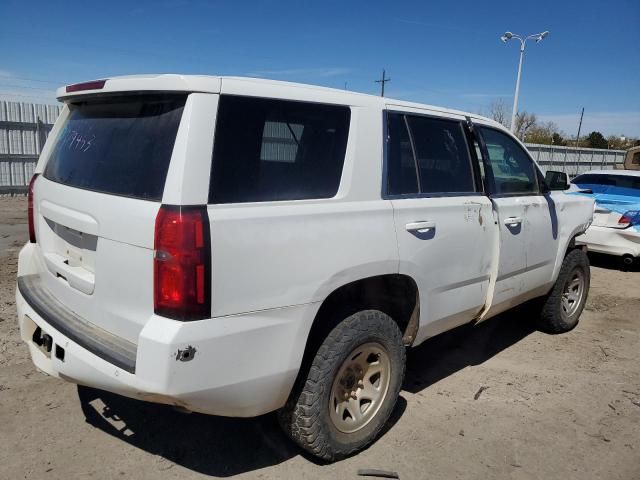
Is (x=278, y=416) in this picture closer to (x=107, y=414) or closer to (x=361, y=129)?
(x=107, y=414)

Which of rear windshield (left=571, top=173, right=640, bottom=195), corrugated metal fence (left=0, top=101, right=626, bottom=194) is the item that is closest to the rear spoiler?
rear windshield (left=571, top=173, right=640, bottom=195)

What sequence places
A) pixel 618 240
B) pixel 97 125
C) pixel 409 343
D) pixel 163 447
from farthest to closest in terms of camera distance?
pixel 618 240 < pixel 409 343 < pixel 163 447 < pixel 97 125

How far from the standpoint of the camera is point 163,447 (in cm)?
290

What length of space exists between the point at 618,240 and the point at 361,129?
6477mm

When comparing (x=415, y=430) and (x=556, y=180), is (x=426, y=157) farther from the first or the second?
(x=556, y=180)

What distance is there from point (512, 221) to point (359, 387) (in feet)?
5.74

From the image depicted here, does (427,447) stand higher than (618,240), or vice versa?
(618,240)

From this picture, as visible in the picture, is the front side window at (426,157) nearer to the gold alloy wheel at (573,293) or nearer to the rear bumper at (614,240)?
the gold alloy wheel at (573,293)

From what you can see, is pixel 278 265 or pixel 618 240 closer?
pixel 278 265

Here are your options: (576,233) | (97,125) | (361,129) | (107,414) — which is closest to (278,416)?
(107,414)

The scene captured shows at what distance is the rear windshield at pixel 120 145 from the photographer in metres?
2.20

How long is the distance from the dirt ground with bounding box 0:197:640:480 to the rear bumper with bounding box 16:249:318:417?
1.89ft

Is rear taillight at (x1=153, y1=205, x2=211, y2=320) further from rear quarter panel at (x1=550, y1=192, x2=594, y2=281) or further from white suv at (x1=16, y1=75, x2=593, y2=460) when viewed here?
rear quarter panel at (x1=550, y1=192, x2=594, y2=281)

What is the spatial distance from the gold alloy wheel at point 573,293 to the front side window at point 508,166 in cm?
127
